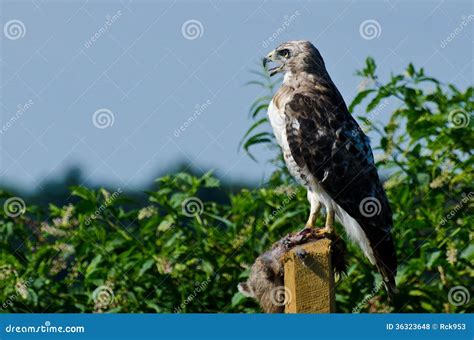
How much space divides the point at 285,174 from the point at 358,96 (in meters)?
0.81

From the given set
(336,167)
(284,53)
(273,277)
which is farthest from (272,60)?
(273,277)

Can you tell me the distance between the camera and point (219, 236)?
806 centimetres

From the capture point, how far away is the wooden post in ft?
19.7

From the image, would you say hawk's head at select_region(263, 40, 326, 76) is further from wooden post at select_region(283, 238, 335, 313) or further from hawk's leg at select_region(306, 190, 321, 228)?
wooden post at select_region(283, 238, 335, 313)

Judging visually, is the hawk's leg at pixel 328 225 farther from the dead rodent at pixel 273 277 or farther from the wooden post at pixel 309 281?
the wooden post at pixel 309 281

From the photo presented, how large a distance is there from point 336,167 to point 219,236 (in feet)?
4.04

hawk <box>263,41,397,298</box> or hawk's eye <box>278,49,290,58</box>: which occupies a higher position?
hawk's eye <box>278,49,290,58</box>

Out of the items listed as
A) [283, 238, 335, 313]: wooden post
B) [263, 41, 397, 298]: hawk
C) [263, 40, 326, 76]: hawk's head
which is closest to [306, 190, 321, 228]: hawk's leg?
[263, 41, 397, 298]: hawk

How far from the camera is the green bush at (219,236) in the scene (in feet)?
25.7

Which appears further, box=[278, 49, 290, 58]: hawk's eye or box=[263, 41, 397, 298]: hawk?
box=[278, 49, 290, 58]: hawk's eye

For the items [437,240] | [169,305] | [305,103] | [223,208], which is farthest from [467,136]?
[169,305]

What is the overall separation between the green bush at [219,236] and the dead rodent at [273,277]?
1.14 m

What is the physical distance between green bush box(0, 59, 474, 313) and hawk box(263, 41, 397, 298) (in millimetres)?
506

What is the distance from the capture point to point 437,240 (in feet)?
25.6
